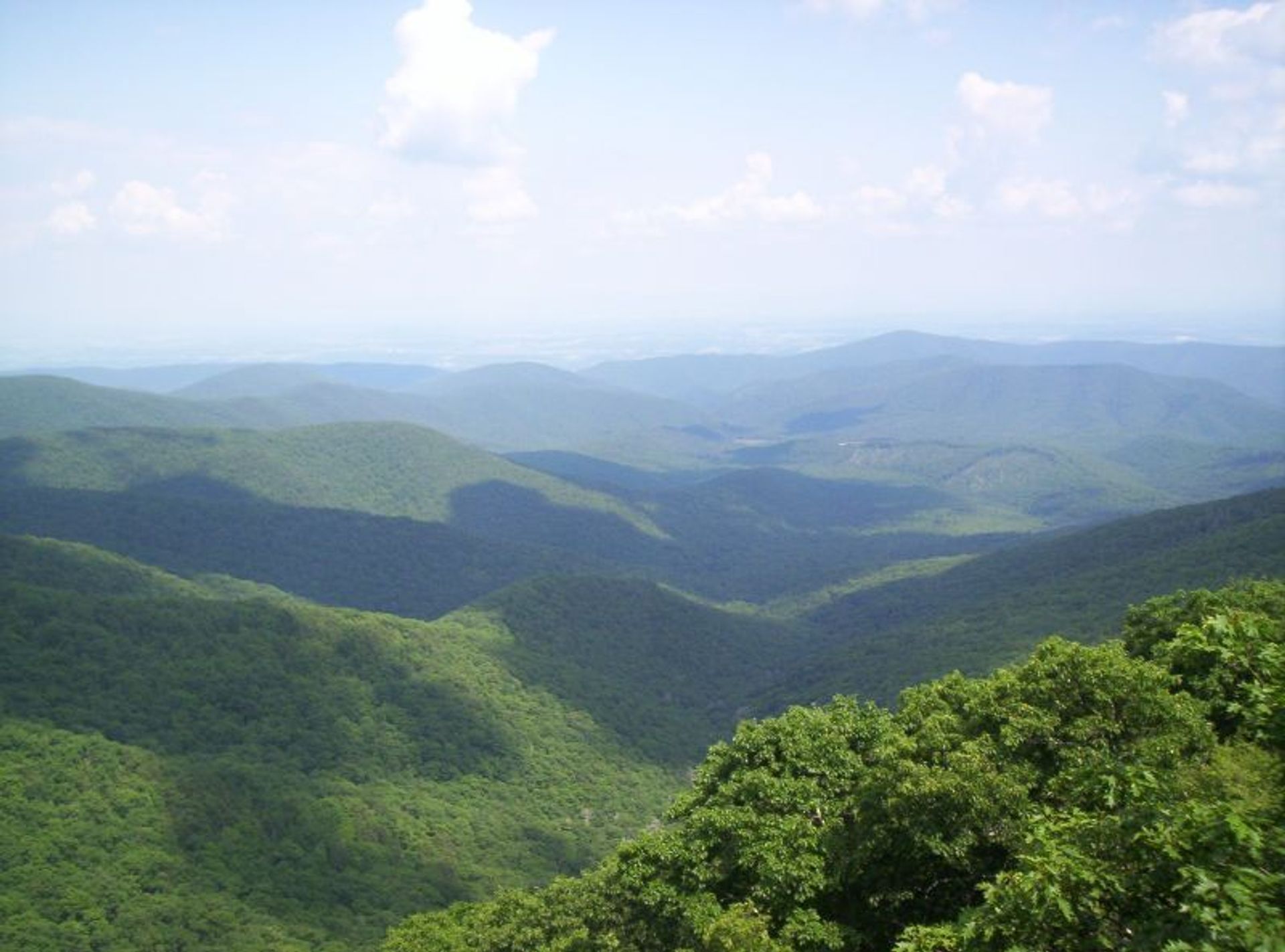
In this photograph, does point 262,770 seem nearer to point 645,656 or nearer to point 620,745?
point 620,745

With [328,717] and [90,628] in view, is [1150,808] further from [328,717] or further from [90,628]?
[90,628]

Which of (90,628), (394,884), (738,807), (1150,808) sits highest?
(1150,808)

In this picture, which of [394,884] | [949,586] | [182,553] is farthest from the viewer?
[182,553]

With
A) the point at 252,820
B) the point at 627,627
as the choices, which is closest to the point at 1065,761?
the point at 252,820

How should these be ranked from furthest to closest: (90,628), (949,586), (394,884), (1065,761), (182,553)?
(182,553) < (949,586) < (90,628) < (394,884) < (1065,761)

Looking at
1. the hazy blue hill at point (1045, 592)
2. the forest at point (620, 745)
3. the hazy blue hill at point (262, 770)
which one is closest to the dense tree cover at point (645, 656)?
the forest at point (620, 745)

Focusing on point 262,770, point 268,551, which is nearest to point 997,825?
point 262,770

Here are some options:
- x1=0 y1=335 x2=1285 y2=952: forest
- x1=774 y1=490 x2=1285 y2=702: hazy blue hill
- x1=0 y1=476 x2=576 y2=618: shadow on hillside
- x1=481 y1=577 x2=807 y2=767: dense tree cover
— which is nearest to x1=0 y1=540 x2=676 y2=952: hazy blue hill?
x1=0 y1=335 x2=1285 y2=952: forest

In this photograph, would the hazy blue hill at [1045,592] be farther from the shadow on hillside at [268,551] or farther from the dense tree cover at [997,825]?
the shadow on hillside at [268,551]
